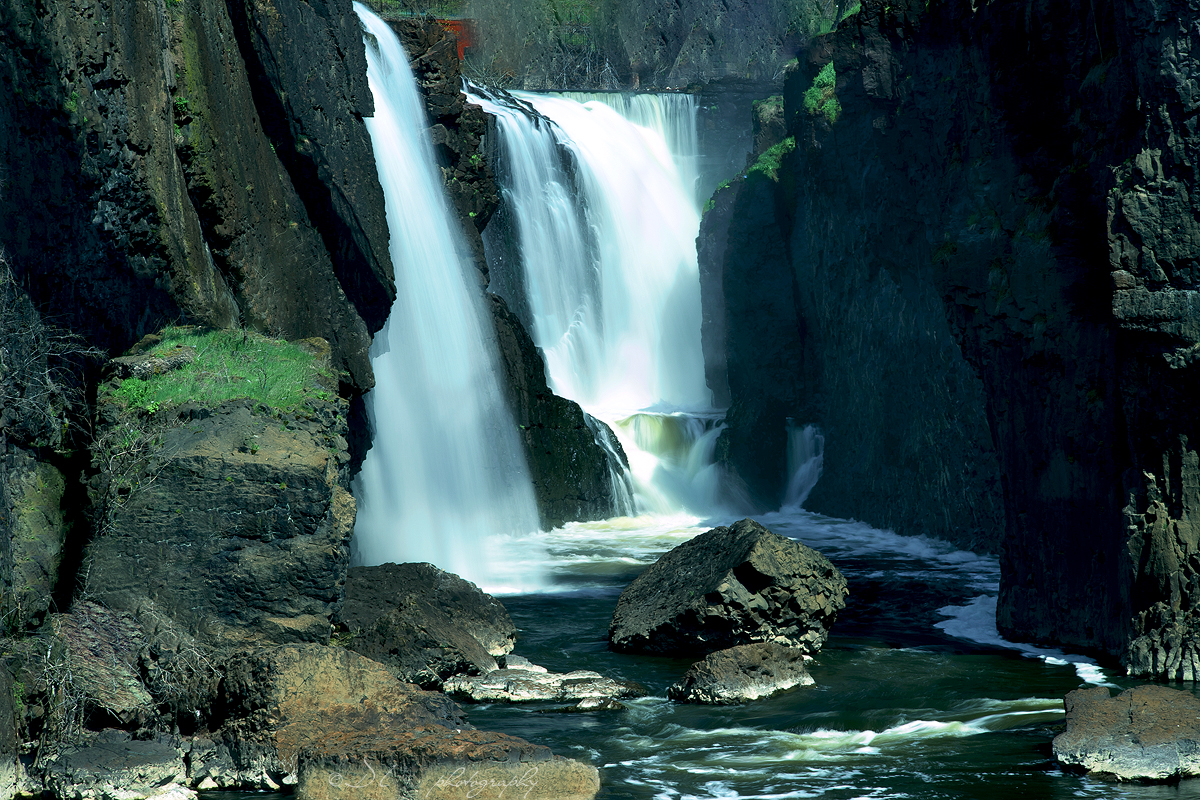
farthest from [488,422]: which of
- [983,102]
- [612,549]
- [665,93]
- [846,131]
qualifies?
[665,93]

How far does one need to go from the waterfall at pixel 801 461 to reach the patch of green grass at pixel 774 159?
566 cm

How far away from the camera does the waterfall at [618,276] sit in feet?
84.1

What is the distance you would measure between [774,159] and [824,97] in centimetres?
308

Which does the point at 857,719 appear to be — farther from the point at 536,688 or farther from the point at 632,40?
the point at 632,40

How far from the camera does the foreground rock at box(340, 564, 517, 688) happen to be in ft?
35.0

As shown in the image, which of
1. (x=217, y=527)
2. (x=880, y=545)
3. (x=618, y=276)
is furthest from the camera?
(x=618, y=276)

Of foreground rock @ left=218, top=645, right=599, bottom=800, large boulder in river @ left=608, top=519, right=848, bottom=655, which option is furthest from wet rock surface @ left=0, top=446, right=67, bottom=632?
large boulder in river @ left=608, top=519, right=848, bottom=655

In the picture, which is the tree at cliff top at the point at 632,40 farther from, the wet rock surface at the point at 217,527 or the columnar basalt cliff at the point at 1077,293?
the wet rock surface at the point at 217,527

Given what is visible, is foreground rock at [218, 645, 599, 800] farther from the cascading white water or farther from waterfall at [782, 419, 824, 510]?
waterfall at [782, 419, 824, 510]

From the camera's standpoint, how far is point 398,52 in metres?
21.2

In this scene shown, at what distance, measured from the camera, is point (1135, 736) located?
7887 mm

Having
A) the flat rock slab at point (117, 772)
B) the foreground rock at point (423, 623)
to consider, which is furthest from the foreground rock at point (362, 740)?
the foreground rock at point (423, 623)


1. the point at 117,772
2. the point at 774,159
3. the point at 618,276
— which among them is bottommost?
the point at 117,772

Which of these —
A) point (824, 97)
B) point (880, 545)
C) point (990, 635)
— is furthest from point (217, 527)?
point (824, 97)
